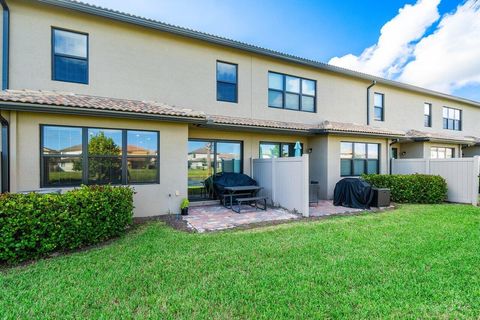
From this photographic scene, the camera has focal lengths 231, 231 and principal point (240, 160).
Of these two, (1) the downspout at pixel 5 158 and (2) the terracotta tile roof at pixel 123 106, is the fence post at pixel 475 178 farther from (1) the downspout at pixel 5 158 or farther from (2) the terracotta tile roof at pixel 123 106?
(1) the downspout at pixel 5 158

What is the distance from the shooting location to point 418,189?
10062 millimetres

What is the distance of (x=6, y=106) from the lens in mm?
5582

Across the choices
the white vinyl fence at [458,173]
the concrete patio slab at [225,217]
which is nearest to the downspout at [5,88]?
the concrete patio slab at [225,217]

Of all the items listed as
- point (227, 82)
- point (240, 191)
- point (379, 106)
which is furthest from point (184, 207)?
point (379, 106)

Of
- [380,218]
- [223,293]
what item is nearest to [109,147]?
[223,293]

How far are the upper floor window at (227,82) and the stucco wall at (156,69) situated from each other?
245mm

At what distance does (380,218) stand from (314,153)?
4.82m

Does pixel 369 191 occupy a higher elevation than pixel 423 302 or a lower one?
higher

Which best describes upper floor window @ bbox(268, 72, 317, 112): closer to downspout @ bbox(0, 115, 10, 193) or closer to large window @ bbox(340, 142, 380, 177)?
large window @ bbox(340, 142, 380, 177)

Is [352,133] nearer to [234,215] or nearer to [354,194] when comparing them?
[354,194]

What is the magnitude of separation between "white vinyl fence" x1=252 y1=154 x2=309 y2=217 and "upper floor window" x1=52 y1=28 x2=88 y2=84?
7229 mm

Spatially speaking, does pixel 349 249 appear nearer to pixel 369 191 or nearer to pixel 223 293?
pixel 223 293

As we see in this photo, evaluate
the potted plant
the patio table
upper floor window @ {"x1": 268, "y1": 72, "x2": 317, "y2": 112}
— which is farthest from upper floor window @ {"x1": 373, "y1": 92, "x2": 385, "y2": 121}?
the potted plant

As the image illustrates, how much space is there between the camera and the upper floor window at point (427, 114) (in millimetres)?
16109
